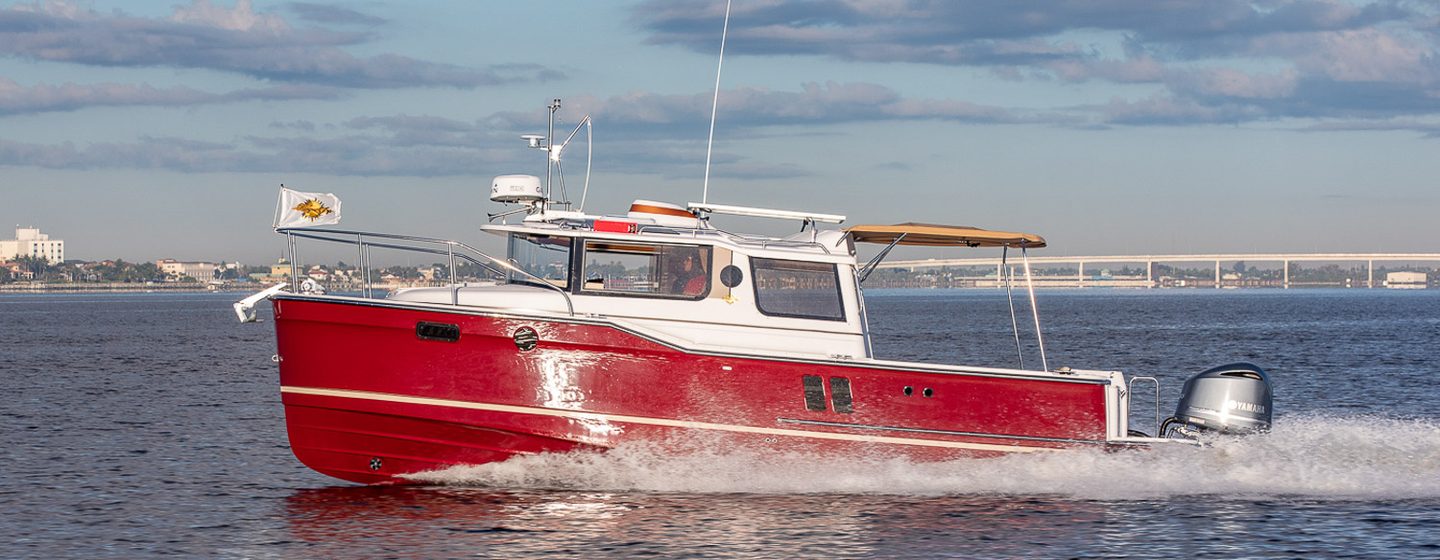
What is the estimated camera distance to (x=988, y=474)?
568 inches

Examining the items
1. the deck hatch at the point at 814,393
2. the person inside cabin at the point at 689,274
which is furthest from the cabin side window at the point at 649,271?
the deck hatch at the point at 814,393

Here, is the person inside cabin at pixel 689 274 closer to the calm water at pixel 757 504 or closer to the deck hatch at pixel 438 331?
the calm water at pixel 757 504

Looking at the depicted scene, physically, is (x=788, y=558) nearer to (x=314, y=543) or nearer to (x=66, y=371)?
(x=314, y=543)

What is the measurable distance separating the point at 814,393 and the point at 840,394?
25cm

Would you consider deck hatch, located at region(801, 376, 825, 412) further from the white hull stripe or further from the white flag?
the white flag

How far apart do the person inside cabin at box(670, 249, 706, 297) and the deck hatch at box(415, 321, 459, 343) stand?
7.24ft

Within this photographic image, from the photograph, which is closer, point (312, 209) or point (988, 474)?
point (312, 209)

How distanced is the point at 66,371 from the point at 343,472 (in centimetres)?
2740

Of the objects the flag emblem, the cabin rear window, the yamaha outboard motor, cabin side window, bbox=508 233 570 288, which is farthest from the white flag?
the yamaha outboard motor

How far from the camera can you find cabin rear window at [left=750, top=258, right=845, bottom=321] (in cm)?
1444

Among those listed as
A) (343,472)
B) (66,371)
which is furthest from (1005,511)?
(66,371)

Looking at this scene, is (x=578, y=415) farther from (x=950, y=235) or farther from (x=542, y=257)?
(x=950, y=235)

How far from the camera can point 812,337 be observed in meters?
14.5

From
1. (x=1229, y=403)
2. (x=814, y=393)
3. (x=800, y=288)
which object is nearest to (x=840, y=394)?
(x=814, y=393)
